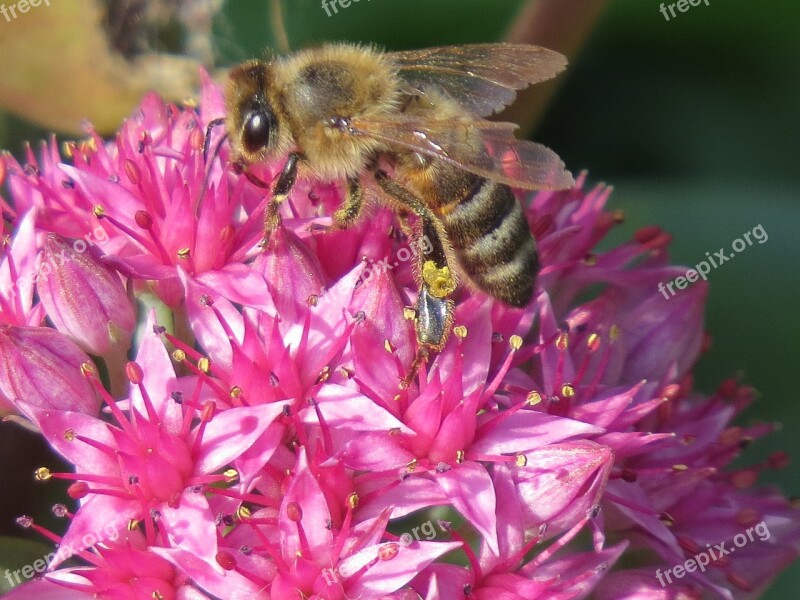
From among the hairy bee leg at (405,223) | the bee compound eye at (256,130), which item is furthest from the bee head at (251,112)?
the hairy bee leg at (405,223)

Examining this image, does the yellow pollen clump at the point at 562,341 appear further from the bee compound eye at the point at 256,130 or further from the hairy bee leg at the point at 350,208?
the bee compound eye at the point at 256,130

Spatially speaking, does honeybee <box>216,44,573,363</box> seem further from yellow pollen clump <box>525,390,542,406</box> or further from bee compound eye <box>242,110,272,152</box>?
yellow pollen clump <box>525,390,542,406</box>

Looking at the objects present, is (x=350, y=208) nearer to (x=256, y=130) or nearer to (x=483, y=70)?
(x=256, y=130)

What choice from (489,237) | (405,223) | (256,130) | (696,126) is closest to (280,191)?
(256,130)

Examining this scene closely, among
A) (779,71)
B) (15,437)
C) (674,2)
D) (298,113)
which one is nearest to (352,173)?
(298,113)

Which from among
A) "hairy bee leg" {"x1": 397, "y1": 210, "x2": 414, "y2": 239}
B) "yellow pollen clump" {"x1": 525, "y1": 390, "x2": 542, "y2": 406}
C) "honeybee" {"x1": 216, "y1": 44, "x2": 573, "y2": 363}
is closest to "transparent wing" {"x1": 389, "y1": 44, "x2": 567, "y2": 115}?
"honeybee" {"x1": 216, "y1": 44, "x2": 573, "y2": 363}
